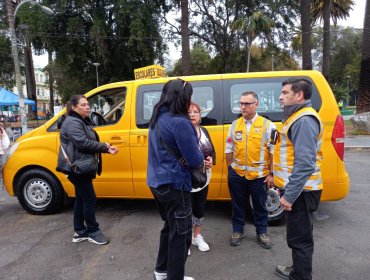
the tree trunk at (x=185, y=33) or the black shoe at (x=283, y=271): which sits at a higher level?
the tree trunk at (x=185, y=33)

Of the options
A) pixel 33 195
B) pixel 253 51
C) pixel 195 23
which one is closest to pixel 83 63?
pixel 195 23

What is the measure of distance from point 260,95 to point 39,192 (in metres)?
3.46

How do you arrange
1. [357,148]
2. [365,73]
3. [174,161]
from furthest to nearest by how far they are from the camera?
[365,73]
[357,148]
[174,161]

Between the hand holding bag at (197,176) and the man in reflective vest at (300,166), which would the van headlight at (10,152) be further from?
the man in reflective vest at (300,166)

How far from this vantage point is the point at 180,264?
257cm

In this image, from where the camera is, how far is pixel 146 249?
3738 mm

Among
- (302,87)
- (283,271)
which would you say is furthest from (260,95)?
(283,271)

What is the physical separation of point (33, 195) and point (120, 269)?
231 cm

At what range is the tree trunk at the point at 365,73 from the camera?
14.2 meters

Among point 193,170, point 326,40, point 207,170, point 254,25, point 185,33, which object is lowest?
point 207,170

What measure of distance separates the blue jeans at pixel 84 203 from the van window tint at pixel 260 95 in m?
1.85

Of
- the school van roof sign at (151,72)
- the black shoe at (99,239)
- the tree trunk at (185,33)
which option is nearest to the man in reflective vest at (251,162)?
the black shoe at (99,239)

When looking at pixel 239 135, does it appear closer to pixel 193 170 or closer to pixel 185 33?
pixel 193 170

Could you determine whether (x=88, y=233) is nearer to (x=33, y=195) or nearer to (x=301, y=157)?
(x=33, y=195)
